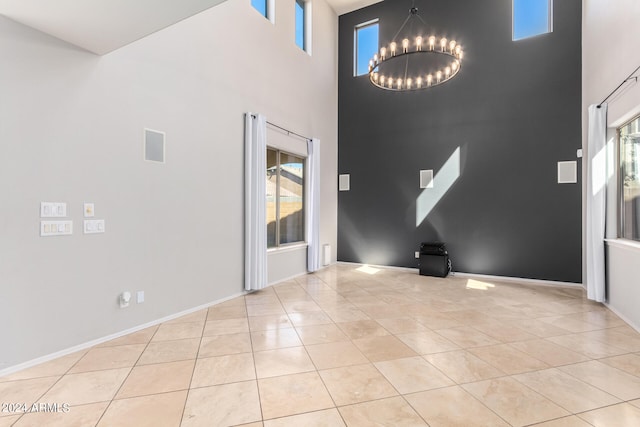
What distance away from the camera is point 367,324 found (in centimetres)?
355

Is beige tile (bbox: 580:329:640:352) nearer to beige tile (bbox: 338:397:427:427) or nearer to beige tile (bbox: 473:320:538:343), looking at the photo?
beige tile (bbox: 473:320:538:343)

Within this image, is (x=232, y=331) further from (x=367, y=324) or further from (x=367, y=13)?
(x=367, y=13)

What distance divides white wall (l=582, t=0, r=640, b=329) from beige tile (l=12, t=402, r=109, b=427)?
→ 16.8ft

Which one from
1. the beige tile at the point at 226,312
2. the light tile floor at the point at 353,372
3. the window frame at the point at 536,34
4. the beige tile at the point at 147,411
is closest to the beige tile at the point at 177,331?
the light tile floor at the point at 353,372

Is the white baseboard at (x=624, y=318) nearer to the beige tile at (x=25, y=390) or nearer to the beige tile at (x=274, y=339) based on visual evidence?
the beige tile at (x=274, y=339)

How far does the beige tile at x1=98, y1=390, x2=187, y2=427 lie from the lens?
1.86 m

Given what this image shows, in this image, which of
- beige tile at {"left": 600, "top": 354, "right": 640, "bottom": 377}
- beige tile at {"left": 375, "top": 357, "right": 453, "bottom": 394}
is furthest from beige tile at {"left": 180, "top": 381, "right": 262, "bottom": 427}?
beige tile at {"left": 600, "top": 354, "right": 640, "bottom": 377}

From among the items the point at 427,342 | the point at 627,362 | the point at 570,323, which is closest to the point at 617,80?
the point at 570,323

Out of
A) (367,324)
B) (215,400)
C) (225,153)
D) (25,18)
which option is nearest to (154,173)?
(225,153)

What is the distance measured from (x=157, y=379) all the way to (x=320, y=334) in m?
1.56

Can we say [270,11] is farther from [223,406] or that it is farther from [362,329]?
[223,406]

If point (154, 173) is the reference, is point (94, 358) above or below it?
below

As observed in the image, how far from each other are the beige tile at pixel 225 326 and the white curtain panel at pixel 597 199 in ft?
15.8

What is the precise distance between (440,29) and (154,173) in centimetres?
628
